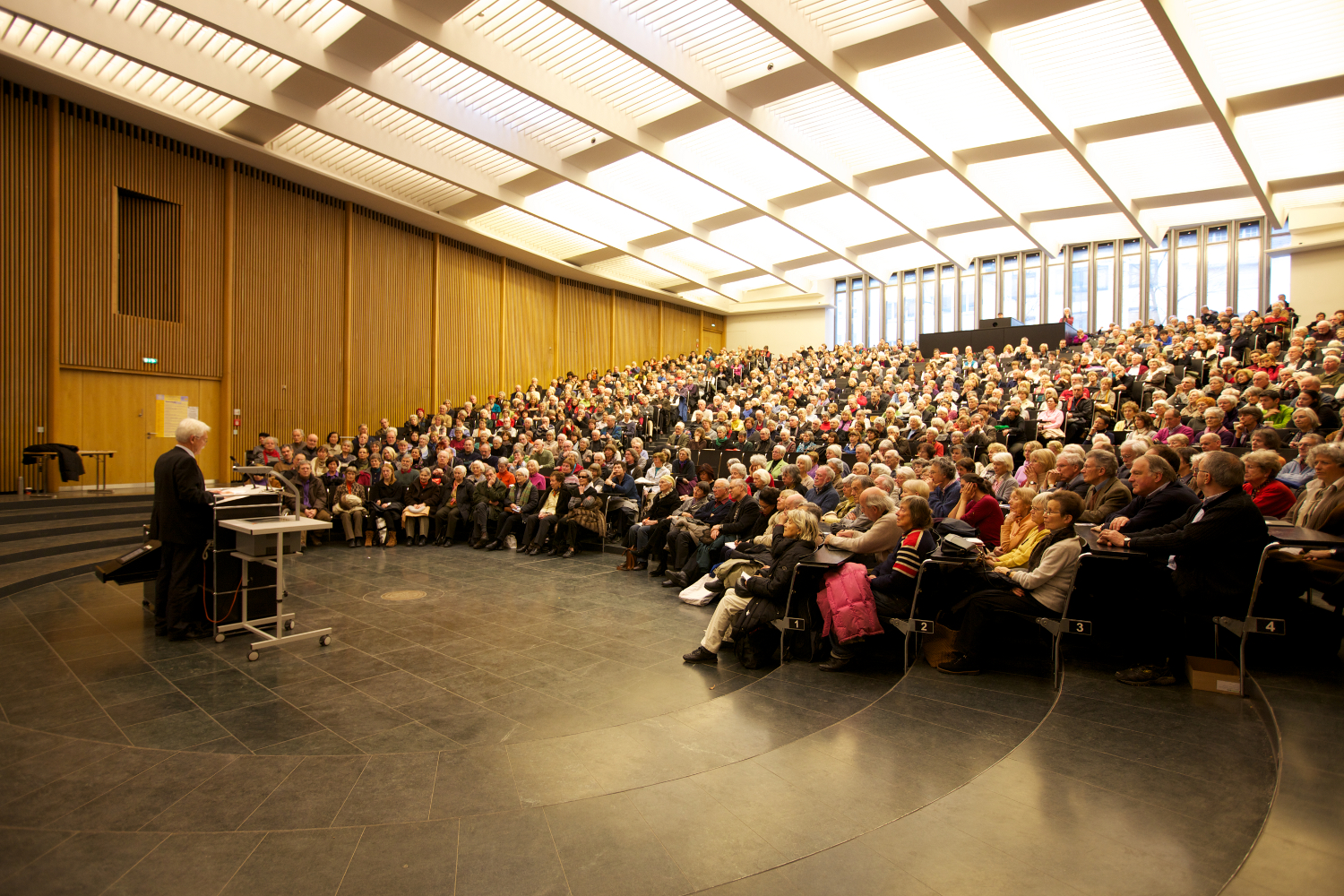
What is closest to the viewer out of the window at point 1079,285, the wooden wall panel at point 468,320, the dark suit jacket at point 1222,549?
Result: the dark suit jacket at point 1222,549

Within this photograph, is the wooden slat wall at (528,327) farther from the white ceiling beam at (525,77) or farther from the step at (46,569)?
the step at (46,569)

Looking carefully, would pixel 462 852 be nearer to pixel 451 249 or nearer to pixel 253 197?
pixel 253 197

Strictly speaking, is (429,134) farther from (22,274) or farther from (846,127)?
(846,127)

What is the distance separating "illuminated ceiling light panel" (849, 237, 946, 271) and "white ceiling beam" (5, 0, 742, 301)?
10.1 m

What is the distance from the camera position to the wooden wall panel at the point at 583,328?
754 inches

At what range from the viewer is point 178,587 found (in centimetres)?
434

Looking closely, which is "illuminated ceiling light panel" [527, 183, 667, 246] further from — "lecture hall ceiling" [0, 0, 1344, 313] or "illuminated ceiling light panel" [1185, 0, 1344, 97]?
"illuminated ceiling light panel" [1185, 0, 1344, 97]

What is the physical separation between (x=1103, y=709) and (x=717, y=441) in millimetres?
8150

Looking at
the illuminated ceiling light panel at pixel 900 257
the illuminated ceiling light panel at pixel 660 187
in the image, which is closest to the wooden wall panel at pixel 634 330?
the illuminated ceiling light panel at pixel 660 187

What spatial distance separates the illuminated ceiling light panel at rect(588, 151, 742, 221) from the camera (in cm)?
1367

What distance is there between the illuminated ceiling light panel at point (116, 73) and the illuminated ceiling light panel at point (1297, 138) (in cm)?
1632

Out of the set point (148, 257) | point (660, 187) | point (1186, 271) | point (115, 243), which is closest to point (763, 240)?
point (660, 187)

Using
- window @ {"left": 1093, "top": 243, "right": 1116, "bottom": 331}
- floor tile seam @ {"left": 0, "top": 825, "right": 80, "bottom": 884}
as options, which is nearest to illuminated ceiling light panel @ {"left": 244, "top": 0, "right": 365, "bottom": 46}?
floor tile seam @ {"left": 0, "top": 825, "right": 80, "bottom": 884}

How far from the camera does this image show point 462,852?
2.05 meters
